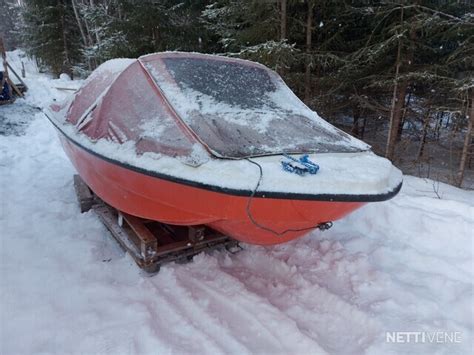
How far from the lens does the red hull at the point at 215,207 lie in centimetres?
187

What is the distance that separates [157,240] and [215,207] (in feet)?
2.90

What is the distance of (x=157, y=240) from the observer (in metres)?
2.59

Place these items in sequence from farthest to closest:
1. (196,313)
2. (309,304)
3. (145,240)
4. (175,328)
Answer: (145,240)
(309,304)
(196,313)
(175,328)

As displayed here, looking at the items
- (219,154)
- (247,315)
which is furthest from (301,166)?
(247,315)

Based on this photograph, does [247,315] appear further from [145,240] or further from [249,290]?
[145,240]

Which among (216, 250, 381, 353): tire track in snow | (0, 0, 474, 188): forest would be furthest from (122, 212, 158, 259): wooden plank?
(0, 0, 474, 188): forest

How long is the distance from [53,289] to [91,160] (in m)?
0.99

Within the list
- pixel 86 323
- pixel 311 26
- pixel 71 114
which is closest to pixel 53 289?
pixel 86 323

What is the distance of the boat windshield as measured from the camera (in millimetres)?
2213

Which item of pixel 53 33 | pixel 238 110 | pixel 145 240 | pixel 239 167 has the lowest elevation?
pixel 145 240

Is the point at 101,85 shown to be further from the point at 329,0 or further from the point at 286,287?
the point at 329,0

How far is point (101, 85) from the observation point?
323 centimetres

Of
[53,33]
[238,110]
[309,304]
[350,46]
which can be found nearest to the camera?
[309,304]

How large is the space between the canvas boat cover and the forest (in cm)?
337
